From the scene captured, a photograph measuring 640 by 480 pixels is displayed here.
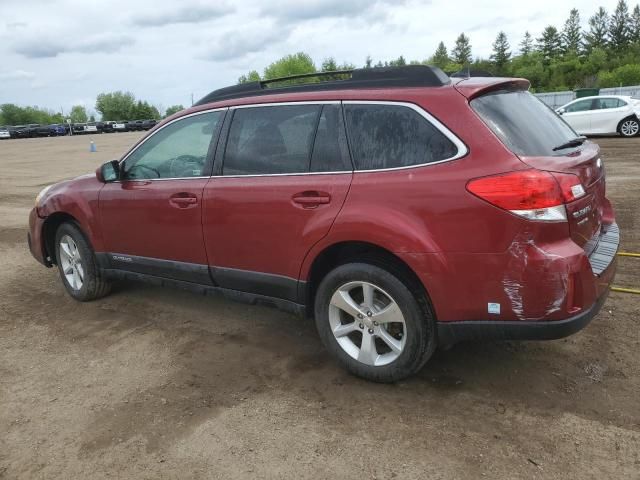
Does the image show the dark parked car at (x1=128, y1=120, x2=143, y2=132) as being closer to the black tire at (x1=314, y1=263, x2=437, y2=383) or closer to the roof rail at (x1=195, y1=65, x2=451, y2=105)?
the roof rail at (x1=195, y1=65, x2=451, y2=105)

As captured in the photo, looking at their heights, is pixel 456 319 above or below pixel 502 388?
above

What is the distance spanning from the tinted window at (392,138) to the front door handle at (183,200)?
132cm

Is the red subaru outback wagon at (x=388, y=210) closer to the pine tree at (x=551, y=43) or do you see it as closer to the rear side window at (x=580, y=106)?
the rear side window at (x=580, y=106)

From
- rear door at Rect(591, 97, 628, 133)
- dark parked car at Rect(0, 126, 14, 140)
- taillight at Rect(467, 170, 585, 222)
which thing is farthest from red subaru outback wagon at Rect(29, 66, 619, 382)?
dark parked car at Rect(0, 126, 14, 140)

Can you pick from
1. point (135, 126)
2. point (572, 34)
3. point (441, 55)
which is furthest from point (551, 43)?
point (135, 126)

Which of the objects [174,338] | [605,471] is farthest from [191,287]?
[605,471]

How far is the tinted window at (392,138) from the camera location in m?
3.10

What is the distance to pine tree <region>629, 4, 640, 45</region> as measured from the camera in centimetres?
9319

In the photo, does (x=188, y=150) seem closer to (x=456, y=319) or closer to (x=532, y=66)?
(x=456, y=319)

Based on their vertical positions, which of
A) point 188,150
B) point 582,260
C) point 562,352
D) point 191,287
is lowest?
point 562,352

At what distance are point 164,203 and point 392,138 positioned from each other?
1.92m

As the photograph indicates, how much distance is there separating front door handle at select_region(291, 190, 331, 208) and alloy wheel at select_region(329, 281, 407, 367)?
1.70ft

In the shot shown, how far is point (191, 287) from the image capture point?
14.3 ft

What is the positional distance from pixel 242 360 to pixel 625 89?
37.6 metres
